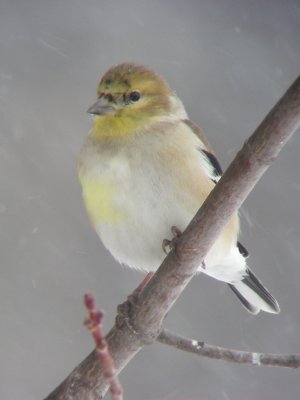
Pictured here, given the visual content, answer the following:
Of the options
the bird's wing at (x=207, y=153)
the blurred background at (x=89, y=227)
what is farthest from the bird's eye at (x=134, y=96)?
the blurred background at (x=89, y=227)

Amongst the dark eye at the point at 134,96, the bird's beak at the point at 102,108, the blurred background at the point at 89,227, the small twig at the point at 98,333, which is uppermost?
the small twig at the point at 98,333

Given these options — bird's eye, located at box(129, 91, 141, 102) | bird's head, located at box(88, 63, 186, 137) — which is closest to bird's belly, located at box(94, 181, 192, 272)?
bird's head, located at box(88, 63, 186, 137)

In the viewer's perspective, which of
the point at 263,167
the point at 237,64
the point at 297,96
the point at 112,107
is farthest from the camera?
the point at 237,64

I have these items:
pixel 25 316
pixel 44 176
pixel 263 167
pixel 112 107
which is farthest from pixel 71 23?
pixel 263 167

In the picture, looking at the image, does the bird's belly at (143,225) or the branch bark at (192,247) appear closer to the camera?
the branch bark at (192,247)

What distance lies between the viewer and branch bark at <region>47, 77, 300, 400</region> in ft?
4.68

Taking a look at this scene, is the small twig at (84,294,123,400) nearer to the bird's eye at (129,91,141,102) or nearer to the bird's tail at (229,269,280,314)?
the bird's eye at (129,91,141,102)

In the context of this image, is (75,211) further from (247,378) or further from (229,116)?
(247,378)

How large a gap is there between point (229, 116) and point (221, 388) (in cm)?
127

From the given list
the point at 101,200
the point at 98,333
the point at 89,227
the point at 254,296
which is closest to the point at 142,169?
the point at 101,200

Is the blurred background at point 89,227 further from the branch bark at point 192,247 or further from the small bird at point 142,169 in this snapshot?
the branch bark at point 192,247

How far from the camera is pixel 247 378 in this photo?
3.77 m

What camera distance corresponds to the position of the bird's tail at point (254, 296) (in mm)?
2613

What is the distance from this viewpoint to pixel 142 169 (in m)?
2.12
